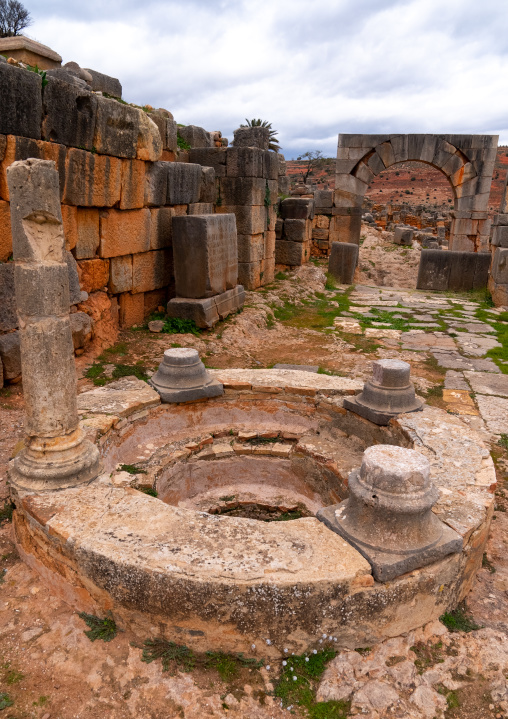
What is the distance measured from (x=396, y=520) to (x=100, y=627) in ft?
5.52

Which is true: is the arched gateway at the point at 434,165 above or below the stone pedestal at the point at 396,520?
above

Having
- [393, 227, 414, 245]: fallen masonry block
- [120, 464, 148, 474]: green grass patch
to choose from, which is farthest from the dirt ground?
[393, 227, 414, 245]: fallen masonry block

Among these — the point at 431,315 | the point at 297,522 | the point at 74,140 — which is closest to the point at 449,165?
the point at 431,315

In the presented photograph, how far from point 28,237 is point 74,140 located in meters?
3.56

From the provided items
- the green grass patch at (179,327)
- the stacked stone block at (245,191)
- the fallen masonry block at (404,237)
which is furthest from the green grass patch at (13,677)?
the fallen masonry block at (404,237)

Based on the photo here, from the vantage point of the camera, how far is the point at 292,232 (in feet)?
42.5

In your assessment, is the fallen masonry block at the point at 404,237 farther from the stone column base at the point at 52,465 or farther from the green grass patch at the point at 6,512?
the green grass patch at the point at 6,512

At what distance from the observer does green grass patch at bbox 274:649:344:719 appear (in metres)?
2.41

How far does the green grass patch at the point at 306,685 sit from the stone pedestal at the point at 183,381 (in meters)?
2.62

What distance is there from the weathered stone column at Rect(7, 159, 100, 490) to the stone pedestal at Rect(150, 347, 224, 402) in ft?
4.49

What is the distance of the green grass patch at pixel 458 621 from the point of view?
2863 millimetres

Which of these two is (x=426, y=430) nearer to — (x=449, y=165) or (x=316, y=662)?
(x=316, y=662)

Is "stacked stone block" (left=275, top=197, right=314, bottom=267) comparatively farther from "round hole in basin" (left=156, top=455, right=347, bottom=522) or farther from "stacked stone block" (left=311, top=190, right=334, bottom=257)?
"round hole in basin" (left=156, top=455, right=347, bottom=522)

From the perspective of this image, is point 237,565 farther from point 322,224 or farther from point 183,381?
point 322,224
